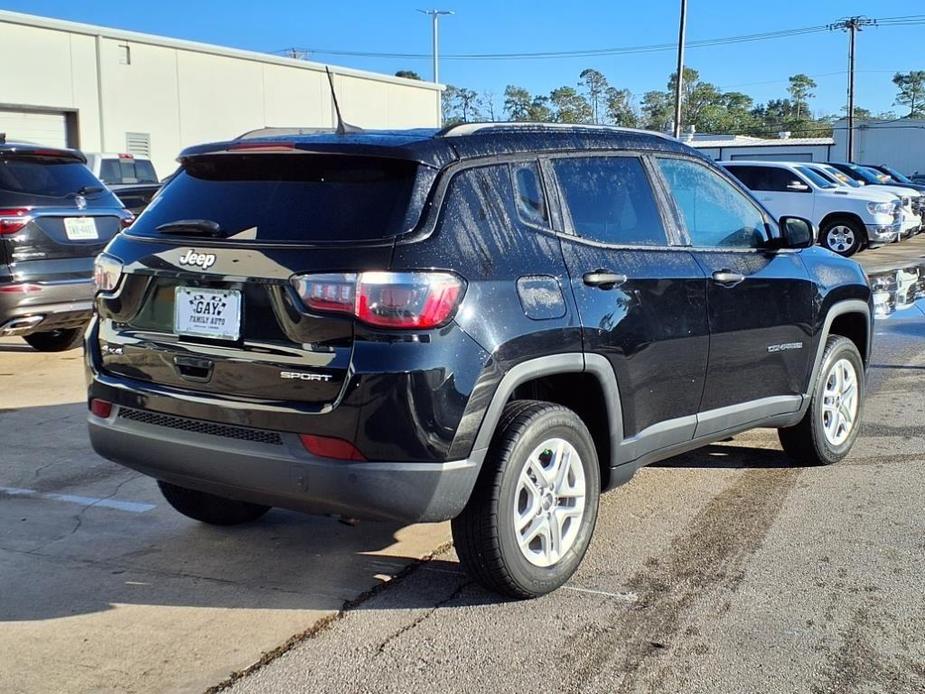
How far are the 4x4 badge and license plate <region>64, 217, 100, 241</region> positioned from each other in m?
5.02

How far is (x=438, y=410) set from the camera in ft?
11.5

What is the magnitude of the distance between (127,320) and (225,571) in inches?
44.7

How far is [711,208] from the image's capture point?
202 inches

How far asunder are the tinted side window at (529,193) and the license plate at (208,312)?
114 cm

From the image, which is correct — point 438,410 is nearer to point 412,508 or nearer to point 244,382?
point 412,508

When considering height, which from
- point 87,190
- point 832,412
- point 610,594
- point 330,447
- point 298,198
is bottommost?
point 610,594

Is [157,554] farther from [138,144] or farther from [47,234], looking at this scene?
[138,144]

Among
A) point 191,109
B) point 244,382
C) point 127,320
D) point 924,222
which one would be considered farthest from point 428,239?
point 191,109

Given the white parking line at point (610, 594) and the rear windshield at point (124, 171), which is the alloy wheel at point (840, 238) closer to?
the rear windshield at point (124, 171)

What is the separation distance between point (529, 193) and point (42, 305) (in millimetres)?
5315

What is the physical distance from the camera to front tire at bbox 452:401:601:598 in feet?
12.4

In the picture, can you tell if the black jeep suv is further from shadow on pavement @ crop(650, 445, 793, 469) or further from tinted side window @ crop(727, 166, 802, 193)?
tinted side window @ crop(727, 166, 802, 193)

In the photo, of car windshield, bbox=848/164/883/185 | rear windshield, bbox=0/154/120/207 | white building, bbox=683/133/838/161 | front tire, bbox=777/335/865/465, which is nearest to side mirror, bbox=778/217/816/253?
front tire, bbox=777/335/865/465

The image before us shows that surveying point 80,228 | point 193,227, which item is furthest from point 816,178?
point 193,227
